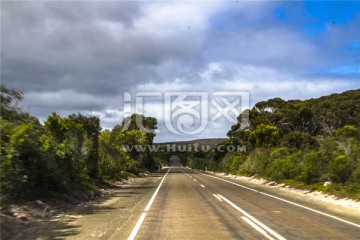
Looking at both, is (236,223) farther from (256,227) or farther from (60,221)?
(60,221)

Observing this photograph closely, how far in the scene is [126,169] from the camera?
1871 inches

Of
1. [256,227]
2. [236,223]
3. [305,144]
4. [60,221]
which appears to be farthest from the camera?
[305,144]

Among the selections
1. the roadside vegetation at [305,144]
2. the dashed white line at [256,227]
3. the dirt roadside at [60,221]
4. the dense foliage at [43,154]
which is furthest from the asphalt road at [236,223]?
the roadside vegetation at [305,144]

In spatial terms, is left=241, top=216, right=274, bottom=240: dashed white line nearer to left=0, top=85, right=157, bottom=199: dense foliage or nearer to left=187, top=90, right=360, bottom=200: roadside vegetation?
left=0, top=85, right=157, bottom=199: dense foliage

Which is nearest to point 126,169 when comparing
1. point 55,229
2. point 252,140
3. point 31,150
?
point 252,140

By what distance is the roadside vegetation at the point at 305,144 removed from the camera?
21.8 meters

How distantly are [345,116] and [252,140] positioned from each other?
14.8 metres

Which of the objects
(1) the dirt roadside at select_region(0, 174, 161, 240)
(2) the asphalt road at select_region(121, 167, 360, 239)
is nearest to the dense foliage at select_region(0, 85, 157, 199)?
(1) the dirt roadside at select_region(0, 174, 161, 240)

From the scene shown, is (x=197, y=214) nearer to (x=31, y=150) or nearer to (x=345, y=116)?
(x=31, y=150)

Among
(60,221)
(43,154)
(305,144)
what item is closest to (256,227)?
(60,221)

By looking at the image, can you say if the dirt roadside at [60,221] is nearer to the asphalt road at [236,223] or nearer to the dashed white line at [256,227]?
the asphalt road at [236,223]

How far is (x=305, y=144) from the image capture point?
44.1m

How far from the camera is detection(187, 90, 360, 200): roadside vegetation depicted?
21844mm

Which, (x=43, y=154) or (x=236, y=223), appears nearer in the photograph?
(x=236, y=223)
